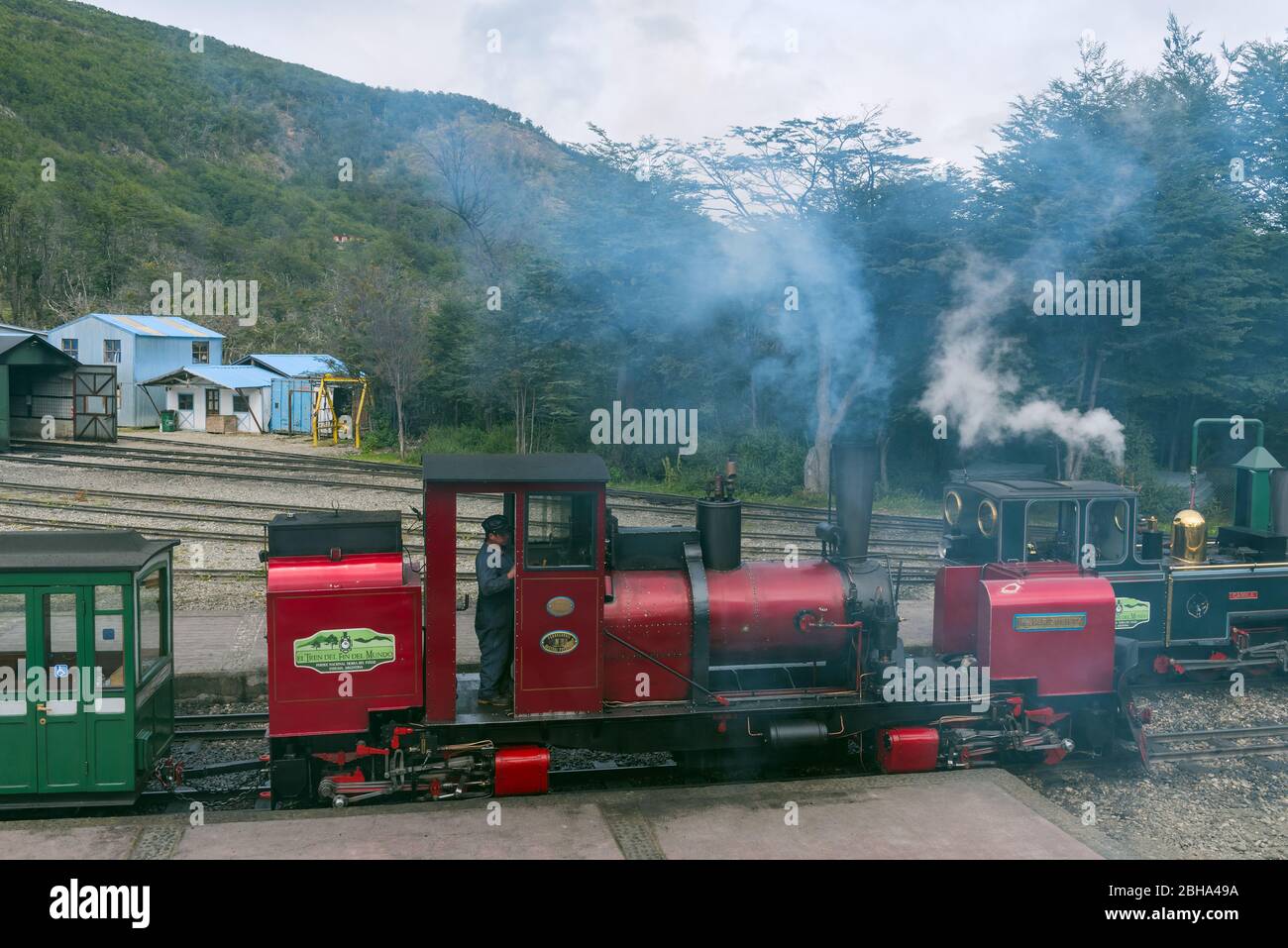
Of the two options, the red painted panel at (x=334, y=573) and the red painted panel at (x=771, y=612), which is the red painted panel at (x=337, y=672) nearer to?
the red painted panel at (x=334, y=573)

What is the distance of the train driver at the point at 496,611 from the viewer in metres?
8.48

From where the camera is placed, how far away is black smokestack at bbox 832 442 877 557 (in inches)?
367

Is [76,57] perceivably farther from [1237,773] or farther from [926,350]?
[1237,773]

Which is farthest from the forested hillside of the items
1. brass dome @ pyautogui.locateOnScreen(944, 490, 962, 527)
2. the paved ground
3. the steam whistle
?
the steam whistle

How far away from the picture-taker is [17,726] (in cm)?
796

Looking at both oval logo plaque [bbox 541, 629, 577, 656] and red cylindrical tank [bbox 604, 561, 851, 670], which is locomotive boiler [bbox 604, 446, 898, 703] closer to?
red cylindrical tank [bbox 604, 561, 851, 670]

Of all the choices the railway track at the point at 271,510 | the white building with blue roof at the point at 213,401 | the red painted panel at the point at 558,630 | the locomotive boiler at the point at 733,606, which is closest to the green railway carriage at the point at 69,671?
the red painted panel at the point at 558,630

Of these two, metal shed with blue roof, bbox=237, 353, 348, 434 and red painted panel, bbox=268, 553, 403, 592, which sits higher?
metal shed with blue roof, bbox=237, 353, 348, 434

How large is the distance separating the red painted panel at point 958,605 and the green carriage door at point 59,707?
774 cm

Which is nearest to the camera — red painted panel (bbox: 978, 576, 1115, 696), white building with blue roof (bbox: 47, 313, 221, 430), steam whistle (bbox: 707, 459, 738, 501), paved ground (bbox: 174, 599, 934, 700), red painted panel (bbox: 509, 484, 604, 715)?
red painted panel (bbox: 509, 484, 604, 715)

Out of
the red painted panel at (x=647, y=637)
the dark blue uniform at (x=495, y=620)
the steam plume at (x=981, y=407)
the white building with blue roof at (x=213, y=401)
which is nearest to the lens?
the dark blue uniform at (x=495, y=620)

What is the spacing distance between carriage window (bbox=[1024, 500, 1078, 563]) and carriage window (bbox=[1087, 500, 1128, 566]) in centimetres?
23

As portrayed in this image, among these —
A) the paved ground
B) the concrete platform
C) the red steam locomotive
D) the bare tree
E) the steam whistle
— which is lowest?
the concrete platform

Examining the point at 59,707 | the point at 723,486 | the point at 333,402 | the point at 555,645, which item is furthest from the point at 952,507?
the point at 333,402
